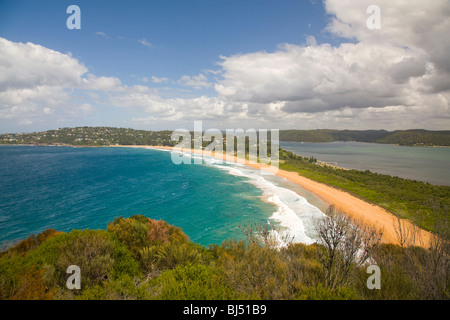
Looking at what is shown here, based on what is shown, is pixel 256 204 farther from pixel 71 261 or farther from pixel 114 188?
pixel 114 188
